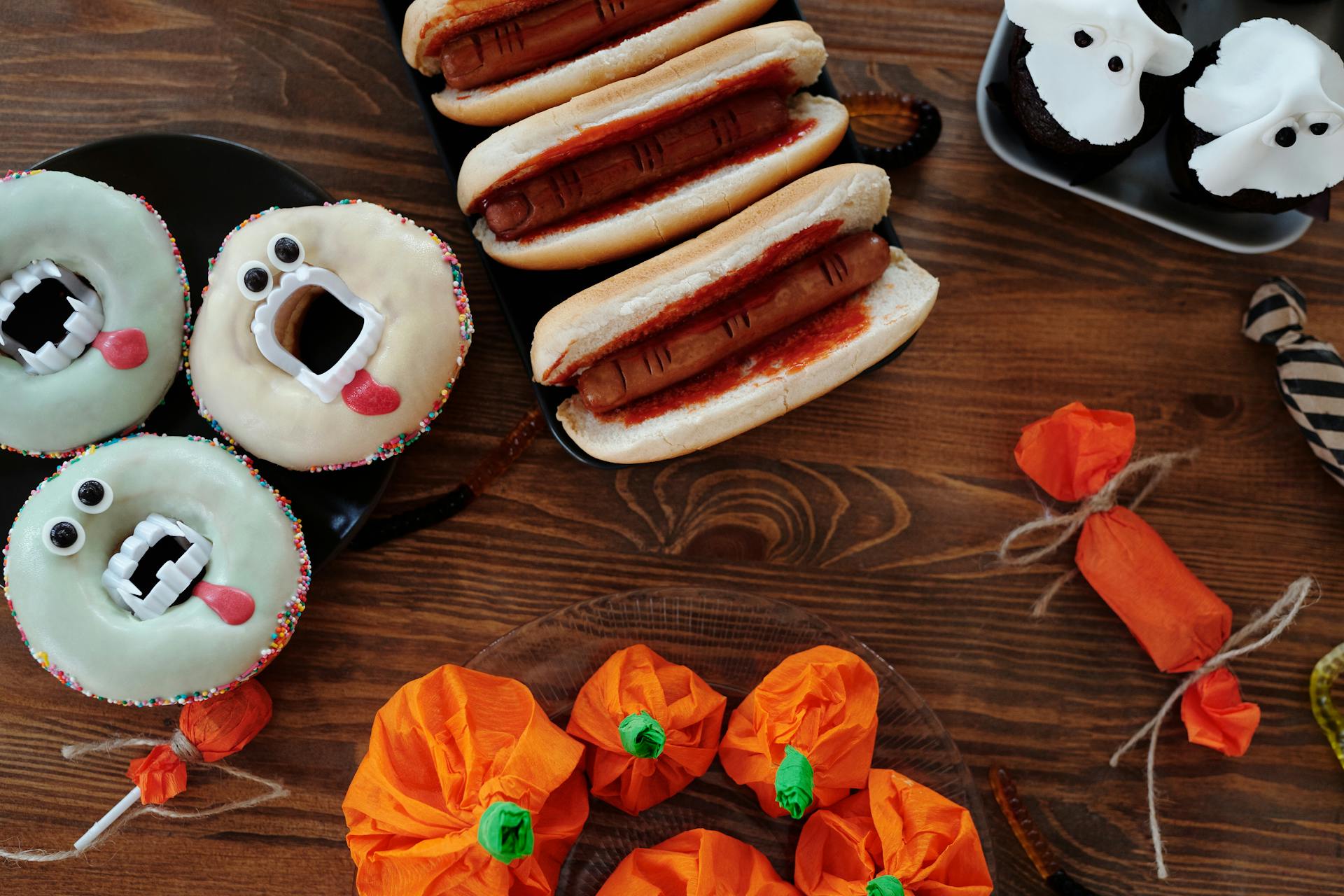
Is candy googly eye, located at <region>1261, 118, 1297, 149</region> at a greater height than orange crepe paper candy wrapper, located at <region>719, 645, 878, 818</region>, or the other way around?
candy googly eye, located at <region>1261, 118, 1297, 149</region>

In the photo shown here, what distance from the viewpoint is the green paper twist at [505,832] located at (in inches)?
57.2

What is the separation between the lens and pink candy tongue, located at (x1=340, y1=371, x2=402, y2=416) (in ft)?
5.43

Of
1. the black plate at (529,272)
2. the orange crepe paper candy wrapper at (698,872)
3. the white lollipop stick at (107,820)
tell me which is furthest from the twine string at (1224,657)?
the white lollipop stick at (107,820)

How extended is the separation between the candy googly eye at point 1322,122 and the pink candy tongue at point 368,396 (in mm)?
1736

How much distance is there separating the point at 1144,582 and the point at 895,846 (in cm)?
80

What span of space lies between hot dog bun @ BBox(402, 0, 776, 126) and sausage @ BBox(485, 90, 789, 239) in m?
0.14

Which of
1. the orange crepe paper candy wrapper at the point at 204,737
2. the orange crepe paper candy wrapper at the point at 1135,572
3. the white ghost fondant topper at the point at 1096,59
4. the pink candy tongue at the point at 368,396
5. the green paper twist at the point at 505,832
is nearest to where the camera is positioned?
the green paper twist at the point at 505,832

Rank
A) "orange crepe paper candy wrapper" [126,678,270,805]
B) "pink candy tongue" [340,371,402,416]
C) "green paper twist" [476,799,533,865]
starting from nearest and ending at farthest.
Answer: "green paper twist" [476,799,533,865], "pink candy tongue" [340,371,402,416], "orange crepe paper candy wrapper" [126,678,270,805]

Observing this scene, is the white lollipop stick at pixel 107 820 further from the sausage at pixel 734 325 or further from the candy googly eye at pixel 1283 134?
the candy googly eye at pixel 1283 134

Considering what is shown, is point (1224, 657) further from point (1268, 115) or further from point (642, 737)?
point (642, 737)

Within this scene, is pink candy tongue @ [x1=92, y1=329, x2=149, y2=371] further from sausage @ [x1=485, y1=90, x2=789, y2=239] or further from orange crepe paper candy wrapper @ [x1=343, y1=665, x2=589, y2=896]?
orange crepe paper candy wrapper @ [x1=343, y1=665, x2=589, y2=896]

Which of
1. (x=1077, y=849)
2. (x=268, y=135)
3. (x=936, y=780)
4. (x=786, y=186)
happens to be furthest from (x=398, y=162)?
(x=1077, y=849)

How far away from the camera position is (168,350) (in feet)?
5.72

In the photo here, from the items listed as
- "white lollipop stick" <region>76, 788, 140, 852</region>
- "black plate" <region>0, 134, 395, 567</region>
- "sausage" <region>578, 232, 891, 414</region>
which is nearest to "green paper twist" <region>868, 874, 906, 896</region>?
"sausage" <region>578, 232, 891, 414</region>
